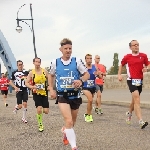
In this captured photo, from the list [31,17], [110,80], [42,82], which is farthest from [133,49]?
[110,80]

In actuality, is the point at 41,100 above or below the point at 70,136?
above

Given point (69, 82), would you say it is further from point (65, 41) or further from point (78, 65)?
point (65, 41)

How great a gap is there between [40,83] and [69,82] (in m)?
2.89

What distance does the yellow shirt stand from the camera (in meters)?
8.66

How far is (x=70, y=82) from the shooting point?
19.3 ft

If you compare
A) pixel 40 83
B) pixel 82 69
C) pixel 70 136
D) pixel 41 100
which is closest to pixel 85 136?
pixel 70 136

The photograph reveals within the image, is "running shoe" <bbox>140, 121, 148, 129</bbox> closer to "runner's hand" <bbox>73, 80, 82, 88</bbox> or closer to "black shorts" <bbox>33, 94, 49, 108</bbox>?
"black shorts" <bbox>33, 94, 49, 108</bbox>

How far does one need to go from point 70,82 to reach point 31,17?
2259 centimetres

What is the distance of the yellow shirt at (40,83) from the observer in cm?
866

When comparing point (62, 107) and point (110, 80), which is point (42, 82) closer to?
point (62, 107)

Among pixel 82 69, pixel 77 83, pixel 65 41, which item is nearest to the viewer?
pixel 77 83

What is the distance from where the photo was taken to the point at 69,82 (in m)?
5.88

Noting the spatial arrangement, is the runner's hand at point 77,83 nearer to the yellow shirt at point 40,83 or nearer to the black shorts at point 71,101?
the black shorts at point 71,101

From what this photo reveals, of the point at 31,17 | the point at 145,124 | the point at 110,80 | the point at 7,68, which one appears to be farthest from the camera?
the point at 7,68
